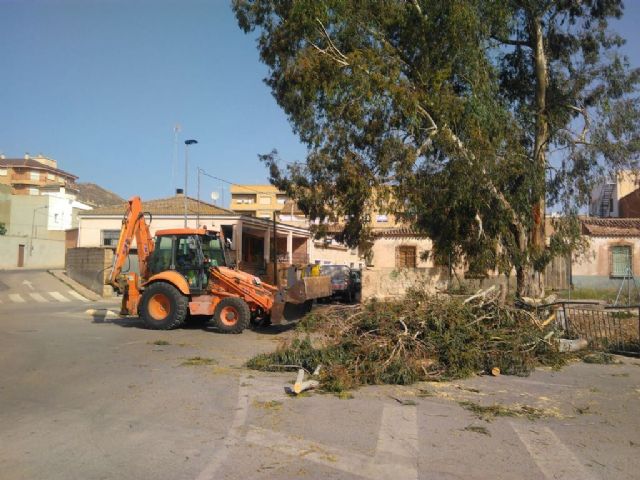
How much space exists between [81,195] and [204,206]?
5509 centimetres

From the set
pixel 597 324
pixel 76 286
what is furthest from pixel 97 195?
pixel 597 324

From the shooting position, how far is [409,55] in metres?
17.1

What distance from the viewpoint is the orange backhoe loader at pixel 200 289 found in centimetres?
1464

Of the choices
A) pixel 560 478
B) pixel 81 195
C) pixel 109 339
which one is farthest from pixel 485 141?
pixel 81 195

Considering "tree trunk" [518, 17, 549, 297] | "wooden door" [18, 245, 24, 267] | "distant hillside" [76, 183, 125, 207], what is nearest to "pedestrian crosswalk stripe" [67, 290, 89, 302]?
"tree trunk" [518, 17, 549, 297]

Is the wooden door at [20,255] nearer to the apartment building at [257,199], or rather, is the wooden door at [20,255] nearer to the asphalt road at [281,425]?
the apartment building at [257,199]

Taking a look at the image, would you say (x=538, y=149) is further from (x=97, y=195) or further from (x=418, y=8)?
(x=97, y=195)

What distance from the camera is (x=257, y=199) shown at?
294ft

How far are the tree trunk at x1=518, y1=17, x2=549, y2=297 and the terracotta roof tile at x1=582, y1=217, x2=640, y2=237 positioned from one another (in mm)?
14402

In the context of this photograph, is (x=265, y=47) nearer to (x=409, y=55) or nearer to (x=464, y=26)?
(x=409, y=55)

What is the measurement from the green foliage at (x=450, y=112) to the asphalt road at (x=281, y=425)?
23.9 feet

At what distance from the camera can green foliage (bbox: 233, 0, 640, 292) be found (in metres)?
16.0

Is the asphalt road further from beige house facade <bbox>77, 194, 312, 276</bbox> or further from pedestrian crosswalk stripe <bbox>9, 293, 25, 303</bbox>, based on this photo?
beige house facade <bbox>77, 194, 312, 276</bbox>

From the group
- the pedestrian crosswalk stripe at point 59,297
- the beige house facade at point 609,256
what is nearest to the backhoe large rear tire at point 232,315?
the pedestrian crosswalk stripe at point 59,297
